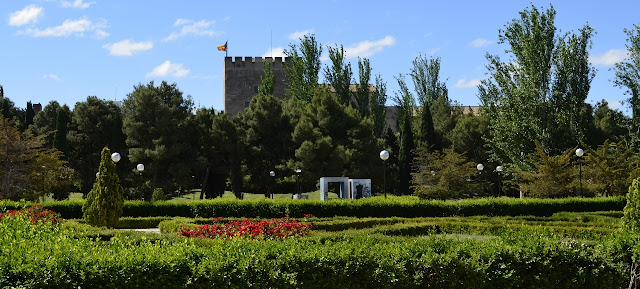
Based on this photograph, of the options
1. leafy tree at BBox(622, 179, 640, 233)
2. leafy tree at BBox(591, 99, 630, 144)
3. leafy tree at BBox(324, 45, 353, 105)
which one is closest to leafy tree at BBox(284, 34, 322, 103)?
leafy tree at BBox(324, 45, 353, 105)

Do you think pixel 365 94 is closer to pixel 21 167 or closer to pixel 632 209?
pixel 21 167

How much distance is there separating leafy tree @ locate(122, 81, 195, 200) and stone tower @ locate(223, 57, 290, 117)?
18797 millimetres

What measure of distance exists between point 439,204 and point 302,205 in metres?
4.58

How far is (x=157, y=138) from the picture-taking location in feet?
125

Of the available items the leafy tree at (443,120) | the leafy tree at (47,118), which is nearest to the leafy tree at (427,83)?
the leafy tree at (443,120)

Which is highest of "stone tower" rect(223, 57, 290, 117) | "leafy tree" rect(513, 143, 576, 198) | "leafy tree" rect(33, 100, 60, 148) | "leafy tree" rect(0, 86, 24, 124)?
"stone tower" rect(223, 57, 290, 117)

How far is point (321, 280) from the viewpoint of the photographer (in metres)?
6.97

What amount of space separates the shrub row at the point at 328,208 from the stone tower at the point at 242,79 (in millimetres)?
36889

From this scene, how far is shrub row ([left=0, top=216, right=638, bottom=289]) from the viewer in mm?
6328

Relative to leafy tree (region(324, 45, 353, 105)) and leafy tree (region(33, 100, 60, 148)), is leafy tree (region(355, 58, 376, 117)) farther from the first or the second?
leafy tree (region(33, 100, 60, 148))

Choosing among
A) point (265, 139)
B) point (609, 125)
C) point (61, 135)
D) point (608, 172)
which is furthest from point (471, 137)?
point (61, 135)

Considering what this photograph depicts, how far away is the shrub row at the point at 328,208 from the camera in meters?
21.1

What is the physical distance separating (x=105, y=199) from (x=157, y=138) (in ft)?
72.6

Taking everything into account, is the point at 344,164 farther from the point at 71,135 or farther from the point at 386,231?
the point at 386,231
